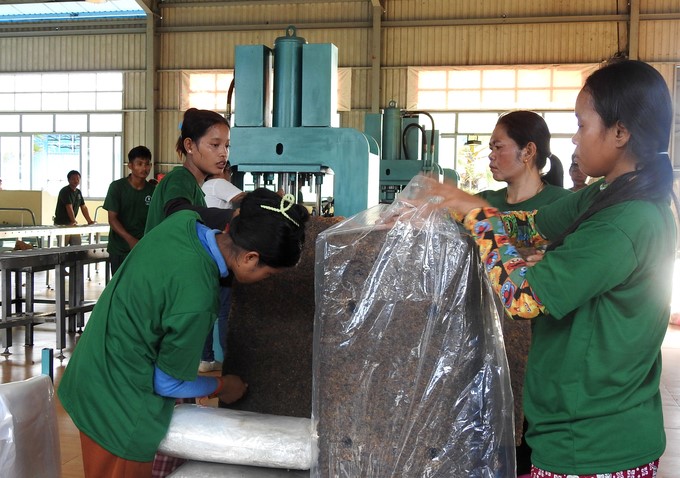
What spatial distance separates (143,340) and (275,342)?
38cm

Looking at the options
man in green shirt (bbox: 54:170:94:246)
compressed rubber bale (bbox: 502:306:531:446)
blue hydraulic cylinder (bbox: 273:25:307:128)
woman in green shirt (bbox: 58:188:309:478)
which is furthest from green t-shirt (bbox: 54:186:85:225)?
compressed rubber bale (bbox: 502:306:531:446)

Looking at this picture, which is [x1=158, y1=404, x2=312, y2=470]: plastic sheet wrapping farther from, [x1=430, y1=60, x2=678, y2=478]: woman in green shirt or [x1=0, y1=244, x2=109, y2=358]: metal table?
[x1=0, y1=244, x2=109, y2=358]: metal table

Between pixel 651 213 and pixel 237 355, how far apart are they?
105 centimetres

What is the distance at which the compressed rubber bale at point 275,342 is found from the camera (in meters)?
1.65

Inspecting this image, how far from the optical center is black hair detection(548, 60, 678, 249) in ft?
3.29

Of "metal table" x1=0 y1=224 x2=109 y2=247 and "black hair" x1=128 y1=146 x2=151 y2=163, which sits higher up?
"black hair" x1=128 y1=146 x2=151 y2=163

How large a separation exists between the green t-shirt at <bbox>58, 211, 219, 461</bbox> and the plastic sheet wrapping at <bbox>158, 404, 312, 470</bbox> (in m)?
0.04

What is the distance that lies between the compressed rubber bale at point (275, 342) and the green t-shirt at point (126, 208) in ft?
8.92

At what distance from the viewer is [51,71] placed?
11.4m

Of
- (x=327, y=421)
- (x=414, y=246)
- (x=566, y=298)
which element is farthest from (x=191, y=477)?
(x=566, y=298)

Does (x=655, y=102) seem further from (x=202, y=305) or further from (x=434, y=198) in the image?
(x=202, y=305)

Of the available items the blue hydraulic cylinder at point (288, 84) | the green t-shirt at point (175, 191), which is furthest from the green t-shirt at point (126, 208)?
the blue hydraulic cylinder at point (288, 84)

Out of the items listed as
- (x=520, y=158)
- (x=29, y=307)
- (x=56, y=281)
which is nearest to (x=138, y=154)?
(x=56, y=281)

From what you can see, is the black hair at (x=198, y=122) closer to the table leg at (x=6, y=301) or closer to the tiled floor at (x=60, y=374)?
the tiled floor at (x=60, y=374)
